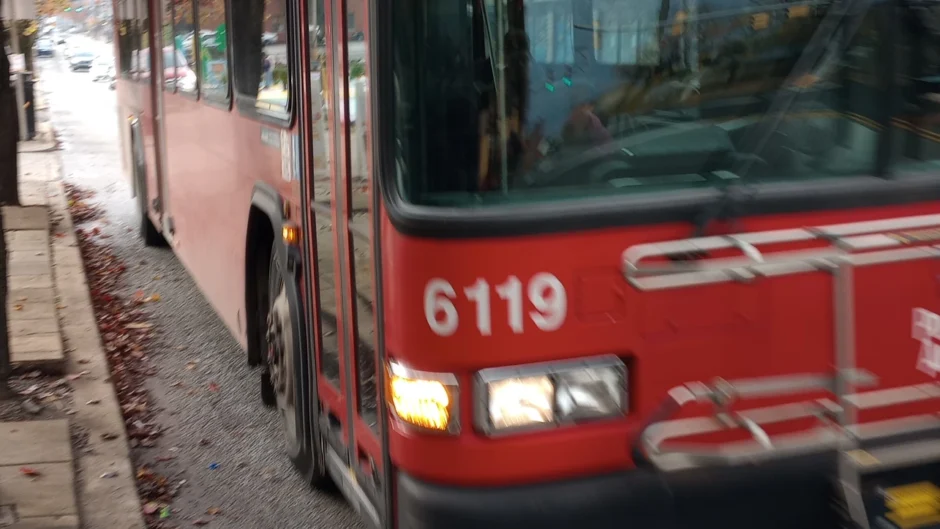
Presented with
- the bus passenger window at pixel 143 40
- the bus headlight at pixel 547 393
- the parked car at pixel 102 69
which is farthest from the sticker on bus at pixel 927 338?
the parked car at pixel 102 69

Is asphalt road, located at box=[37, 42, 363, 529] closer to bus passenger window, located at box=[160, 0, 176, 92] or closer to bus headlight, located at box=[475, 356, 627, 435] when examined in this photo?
bus passenger window, located at box=[160, 0, 176, 92]

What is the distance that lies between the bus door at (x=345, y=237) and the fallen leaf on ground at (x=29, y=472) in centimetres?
166

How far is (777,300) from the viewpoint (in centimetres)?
284

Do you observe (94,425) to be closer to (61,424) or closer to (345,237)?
(61,424)

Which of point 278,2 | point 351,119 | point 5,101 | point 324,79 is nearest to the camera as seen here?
point 351,119

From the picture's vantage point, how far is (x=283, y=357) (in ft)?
15.7

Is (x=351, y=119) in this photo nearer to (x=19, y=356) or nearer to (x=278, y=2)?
(x=278, y=2)

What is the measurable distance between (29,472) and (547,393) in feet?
10.5

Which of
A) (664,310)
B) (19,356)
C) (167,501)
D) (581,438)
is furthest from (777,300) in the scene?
(19,356)

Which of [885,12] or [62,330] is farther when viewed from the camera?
[62,330]

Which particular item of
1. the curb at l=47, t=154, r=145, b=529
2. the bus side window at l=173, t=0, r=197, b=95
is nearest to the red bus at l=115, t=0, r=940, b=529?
the curb at l=47, t=154, r=145, b=529

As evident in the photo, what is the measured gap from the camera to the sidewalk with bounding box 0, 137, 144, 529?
180 inches

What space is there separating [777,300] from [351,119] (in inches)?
55.4

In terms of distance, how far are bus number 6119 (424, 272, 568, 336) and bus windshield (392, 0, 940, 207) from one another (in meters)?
0.23
